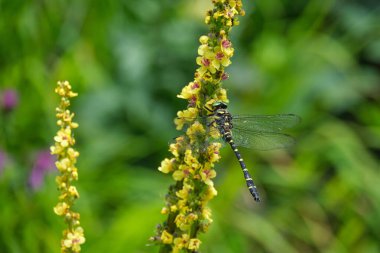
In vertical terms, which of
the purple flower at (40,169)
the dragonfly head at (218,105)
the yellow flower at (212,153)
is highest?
the purple flower at (40,169)

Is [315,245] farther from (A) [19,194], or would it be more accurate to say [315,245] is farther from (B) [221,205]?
(A) [19,194]

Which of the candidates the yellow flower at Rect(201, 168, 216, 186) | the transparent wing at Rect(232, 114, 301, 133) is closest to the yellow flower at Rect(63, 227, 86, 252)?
the yellow flower at Rect(201, 168, 216, 186)

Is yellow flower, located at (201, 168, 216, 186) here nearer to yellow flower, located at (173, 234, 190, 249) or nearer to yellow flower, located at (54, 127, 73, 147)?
yellow flower, located at (173, 234, 190, 249)

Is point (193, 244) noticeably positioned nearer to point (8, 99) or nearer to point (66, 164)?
point (66, 164)

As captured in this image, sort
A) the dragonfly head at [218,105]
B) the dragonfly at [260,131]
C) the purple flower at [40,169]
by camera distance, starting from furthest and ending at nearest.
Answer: the purple flower at [40,169] < the dragonfly at [260,131] < the dragonfly head at [218,105]

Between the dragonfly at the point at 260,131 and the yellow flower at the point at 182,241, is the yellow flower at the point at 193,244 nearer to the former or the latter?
the yellow flower at the point at 182,241

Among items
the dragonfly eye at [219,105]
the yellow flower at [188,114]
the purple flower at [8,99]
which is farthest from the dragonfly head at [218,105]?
the purple flower at [8,99]

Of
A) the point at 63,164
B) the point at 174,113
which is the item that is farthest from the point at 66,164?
the point at 174,113
